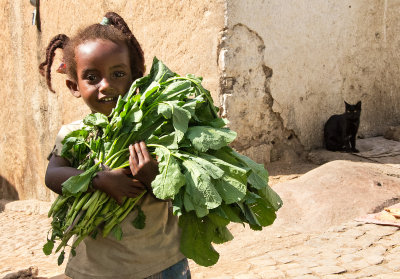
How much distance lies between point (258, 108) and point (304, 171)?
990 millimetres

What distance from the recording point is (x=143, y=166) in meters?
1.58

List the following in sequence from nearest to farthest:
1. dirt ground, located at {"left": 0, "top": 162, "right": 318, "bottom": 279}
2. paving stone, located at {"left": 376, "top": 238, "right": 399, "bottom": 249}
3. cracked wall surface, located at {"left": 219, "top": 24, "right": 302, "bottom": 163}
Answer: paving stone, located at {"left": 376, "top": 238, "right": 399, "bottom": 249} < dirt ground, located at {"left": 0, "top": 162, "right": 318, "bottom": 279} < cracked wall surface, located at {"left": 219, "top": 24, "right": 302, "bottom": 163}

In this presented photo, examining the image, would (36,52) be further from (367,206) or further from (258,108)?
(367,206)

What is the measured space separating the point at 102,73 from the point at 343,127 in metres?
4.81

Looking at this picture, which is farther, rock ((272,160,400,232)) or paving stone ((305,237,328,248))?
rock ((272,160,400,232))

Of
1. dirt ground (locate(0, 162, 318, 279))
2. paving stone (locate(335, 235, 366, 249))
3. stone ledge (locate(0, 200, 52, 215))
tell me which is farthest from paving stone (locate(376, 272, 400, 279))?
stone ledge (locate(0, 200, 52, 215))

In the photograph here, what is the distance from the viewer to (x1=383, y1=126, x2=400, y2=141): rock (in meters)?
6.89

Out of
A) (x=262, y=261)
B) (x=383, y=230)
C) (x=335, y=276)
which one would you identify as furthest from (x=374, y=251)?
(x=262, y=261)

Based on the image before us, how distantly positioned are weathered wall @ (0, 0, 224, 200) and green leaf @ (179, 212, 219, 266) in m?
3.79

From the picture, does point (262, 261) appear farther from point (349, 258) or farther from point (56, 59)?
point (56, 59)

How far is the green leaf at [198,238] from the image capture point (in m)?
1.67

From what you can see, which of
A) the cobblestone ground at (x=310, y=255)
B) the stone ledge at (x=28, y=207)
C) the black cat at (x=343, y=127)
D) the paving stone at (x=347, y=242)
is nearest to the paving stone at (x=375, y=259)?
the cobblestone ground at (x=310, y=255)

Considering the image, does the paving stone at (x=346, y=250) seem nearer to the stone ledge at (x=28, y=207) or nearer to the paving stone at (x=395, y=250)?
the paving stone at (x=395, y=250)

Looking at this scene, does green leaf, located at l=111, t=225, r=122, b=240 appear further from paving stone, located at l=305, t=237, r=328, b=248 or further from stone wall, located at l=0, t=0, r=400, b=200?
stone wall, located at l=0, t=0, r=400, b=200
